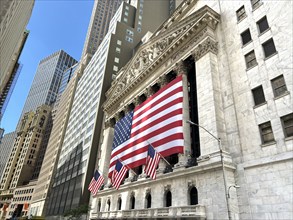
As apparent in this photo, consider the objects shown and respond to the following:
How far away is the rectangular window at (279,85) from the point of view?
19531 millimetres

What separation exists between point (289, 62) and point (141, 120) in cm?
2061

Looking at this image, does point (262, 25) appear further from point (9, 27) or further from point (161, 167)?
point (9, 27)

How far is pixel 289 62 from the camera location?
19.5 m

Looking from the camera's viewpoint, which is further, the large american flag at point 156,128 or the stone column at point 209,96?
the large american flag at point 156,128

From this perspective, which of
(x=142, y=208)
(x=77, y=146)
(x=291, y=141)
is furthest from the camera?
(x=77, y=146)

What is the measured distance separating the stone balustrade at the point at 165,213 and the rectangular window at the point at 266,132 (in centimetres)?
815

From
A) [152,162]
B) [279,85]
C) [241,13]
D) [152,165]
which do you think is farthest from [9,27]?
[279,85]

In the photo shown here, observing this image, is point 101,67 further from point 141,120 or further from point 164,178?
point 164,178

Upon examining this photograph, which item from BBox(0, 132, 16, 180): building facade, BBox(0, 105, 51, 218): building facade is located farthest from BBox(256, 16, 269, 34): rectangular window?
BBox(0, 132, 16, 180): building facade

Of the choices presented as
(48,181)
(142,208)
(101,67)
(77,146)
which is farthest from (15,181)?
(142,208)

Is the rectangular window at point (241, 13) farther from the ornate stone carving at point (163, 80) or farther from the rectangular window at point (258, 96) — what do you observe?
the ornate stone carving at point (163, 80)

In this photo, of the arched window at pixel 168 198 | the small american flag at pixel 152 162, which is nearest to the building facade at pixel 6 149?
the arched window at pixel 168 198

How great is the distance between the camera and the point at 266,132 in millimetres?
19797

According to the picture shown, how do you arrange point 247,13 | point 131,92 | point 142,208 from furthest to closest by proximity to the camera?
point 131,92 → point 142,208 → point 247,13
